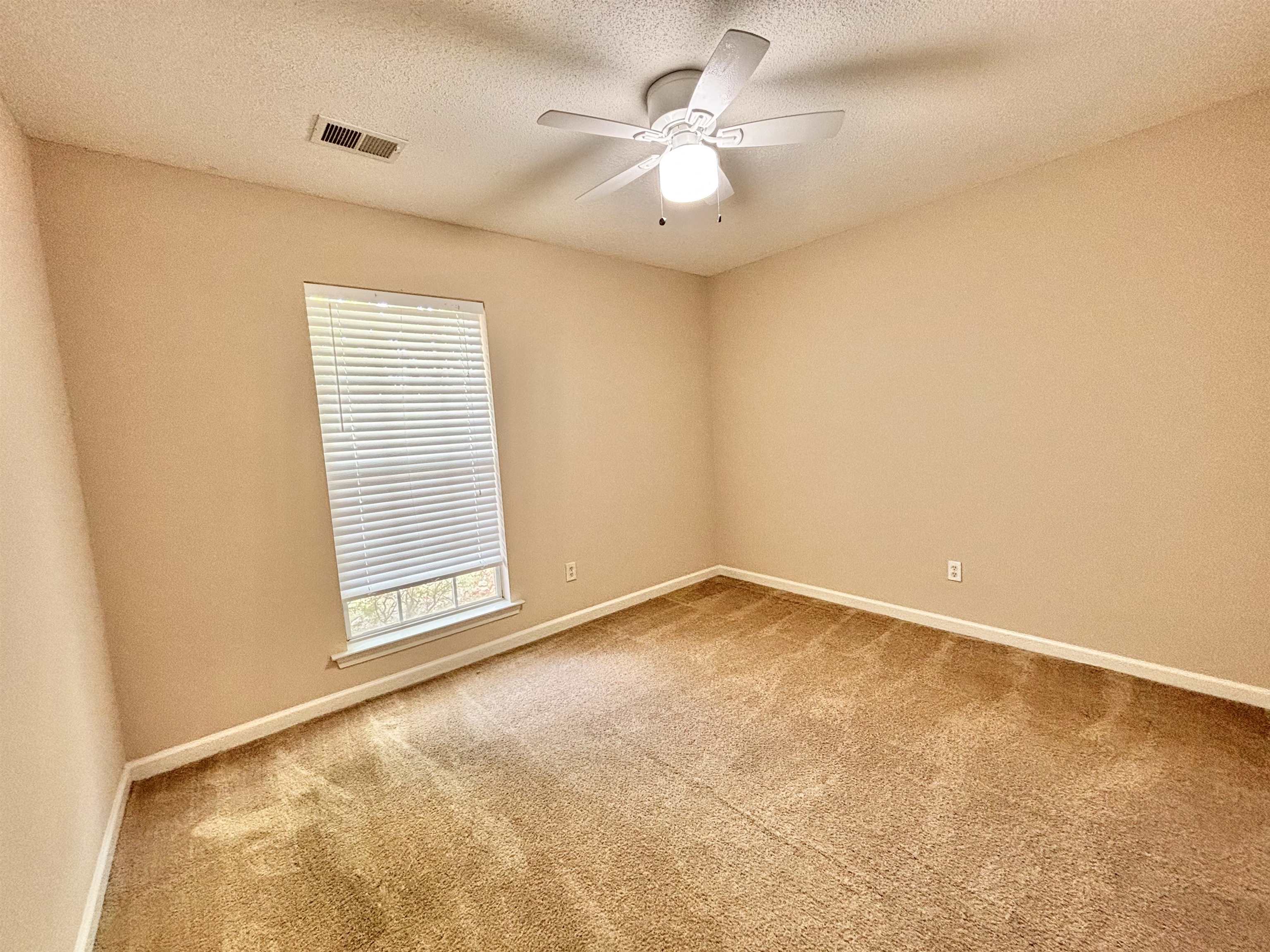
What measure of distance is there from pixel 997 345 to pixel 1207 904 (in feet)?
7.68

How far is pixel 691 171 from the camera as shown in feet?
5.74

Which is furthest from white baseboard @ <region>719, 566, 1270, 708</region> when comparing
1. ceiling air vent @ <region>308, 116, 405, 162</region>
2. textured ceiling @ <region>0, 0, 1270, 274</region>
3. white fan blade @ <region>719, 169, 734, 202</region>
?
ceiling air vent @ <region>308, 116, 405, 162</region>

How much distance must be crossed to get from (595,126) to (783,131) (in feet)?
2.02

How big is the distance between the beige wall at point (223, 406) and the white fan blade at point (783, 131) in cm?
154

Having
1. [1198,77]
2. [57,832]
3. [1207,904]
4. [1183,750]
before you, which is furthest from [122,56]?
[1183,750]

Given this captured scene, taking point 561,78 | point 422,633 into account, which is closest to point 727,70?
point 561,78

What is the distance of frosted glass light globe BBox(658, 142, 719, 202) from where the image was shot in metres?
1.73

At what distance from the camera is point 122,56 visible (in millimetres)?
1492

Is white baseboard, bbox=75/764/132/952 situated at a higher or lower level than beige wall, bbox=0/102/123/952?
lower

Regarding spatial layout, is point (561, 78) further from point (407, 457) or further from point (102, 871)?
point (102, 871)

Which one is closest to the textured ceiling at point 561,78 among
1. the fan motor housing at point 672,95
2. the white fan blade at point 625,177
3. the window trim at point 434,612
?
the fan motor housing at point 672,95

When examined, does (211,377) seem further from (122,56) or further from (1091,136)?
(1091,136)

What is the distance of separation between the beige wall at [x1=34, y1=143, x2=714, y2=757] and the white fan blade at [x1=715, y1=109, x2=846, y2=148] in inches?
60.8

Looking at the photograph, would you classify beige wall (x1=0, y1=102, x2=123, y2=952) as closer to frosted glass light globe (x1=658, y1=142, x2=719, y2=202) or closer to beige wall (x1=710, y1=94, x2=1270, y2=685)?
frosted glass light globe (x1=658, y1=142, x2=719, y2=202)
